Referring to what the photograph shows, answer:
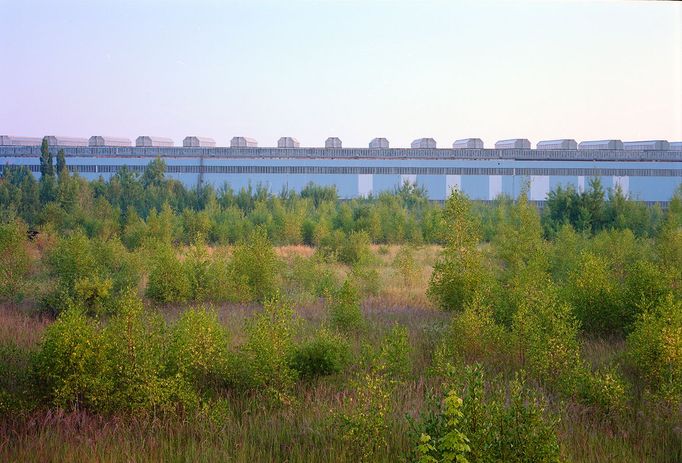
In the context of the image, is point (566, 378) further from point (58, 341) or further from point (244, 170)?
point (244, 170)

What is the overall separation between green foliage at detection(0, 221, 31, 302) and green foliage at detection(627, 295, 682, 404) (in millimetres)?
9577

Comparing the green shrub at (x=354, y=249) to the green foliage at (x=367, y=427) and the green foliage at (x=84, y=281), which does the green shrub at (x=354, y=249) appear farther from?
the green foliage at (x=367, y=427)

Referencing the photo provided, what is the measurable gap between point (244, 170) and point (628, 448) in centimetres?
3529

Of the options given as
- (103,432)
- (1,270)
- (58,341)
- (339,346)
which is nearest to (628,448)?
(339,346)

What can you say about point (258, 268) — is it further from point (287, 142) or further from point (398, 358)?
point (287, 142)

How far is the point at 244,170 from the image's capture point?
39750mm

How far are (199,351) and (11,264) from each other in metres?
6.87

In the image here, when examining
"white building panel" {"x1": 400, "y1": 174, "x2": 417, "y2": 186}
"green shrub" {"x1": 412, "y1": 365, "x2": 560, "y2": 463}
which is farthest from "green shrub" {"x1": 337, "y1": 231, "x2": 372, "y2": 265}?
"white building panel" {"x1": 400, "y1": 174, "x2": 417, "y2": 186}

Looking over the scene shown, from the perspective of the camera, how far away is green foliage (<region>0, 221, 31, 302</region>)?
39.4 ft

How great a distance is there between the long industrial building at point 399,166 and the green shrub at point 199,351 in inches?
1224

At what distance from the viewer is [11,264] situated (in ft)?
40.1

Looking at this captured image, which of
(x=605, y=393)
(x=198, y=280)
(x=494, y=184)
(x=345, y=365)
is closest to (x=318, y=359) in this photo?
(x=345, y=365)

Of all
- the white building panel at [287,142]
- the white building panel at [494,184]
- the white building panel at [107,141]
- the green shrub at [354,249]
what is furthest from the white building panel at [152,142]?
the green shrub at [354,249]

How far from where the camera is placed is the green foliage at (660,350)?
680 cm
